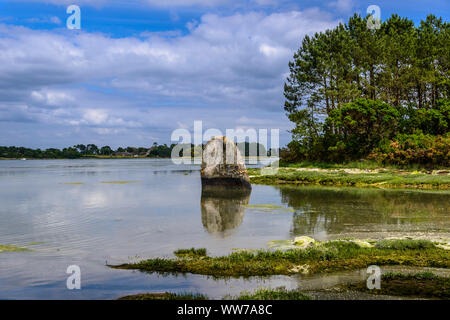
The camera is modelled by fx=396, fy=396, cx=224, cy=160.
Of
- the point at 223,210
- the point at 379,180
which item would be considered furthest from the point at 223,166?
the point at 379,180

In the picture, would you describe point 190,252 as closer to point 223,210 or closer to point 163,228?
point 163,228

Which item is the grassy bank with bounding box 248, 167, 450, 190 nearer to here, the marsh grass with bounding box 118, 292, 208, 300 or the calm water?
the calm water

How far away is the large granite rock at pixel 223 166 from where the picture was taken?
24.1 metres

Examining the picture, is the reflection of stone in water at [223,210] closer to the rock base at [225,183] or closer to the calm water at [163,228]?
the calm water at [163,228]

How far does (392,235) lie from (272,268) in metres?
5.24

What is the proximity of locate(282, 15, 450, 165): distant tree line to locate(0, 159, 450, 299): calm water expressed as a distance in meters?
→ 17.1

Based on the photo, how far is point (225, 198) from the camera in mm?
22172

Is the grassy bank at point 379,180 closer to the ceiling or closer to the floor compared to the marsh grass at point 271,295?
closer to the ceiling

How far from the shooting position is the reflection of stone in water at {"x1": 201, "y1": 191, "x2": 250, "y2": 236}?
13.9 metres

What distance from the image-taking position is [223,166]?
24203 millimetres

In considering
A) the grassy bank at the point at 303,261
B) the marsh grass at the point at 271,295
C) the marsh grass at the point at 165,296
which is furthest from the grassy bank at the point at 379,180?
the marsh grass at the point at 165,296

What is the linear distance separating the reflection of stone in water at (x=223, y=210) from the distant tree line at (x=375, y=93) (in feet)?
63.9
